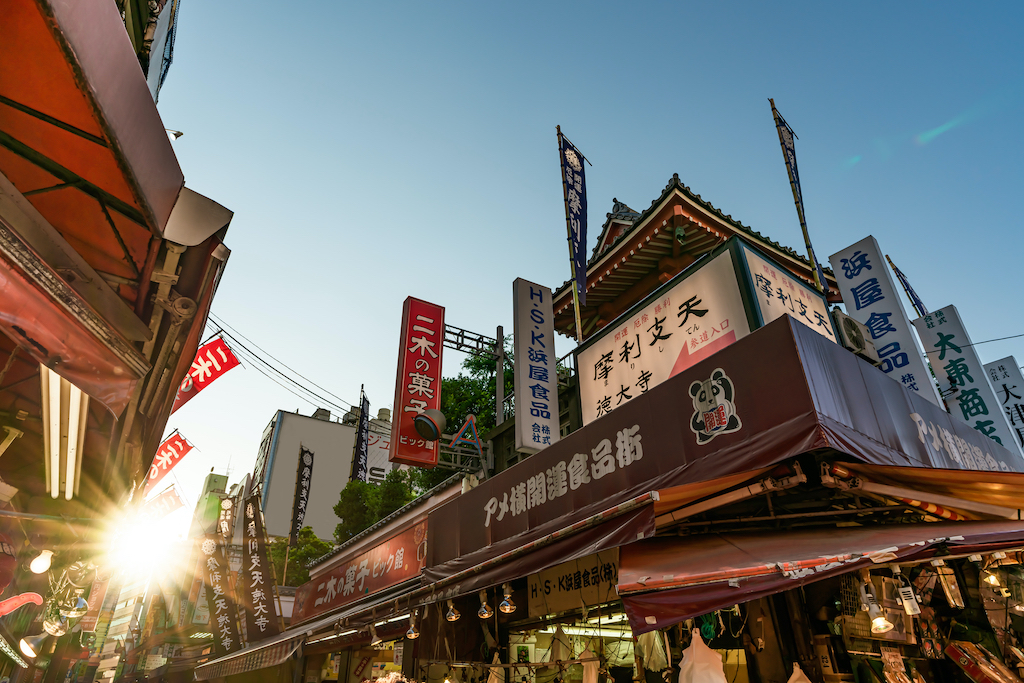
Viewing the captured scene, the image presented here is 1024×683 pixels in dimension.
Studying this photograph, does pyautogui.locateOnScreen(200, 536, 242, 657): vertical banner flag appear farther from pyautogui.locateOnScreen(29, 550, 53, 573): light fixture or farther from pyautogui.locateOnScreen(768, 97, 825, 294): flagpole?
pyautogui.locateOnScreen(768, 97, 825, 294): flagpole

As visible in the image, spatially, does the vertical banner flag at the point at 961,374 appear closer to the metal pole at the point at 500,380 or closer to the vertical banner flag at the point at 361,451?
the metal pole at the point at 500,380

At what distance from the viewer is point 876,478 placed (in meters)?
4.94

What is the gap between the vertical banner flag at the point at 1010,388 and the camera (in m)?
12.9

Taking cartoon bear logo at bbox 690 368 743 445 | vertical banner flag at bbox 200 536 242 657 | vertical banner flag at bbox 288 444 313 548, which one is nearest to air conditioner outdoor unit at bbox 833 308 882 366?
cartoon bear logo at bbox 690 368 743 445

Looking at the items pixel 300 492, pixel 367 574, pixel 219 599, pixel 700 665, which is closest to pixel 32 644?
pixel 367 574

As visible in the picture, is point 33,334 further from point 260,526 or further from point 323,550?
point 323,550

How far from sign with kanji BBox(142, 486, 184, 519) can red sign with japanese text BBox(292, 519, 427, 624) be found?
6706mm

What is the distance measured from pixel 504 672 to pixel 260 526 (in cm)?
1297

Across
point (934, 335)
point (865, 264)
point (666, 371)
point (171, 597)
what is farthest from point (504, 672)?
point (171, 597)

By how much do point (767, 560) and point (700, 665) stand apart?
6.28ft

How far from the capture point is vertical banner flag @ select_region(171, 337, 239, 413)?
12227 millimetres

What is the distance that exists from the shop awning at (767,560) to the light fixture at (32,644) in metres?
8.97

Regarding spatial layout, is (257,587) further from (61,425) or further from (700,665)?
(700,665)

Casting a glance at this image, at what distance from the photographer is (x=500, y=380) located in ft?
49.9
